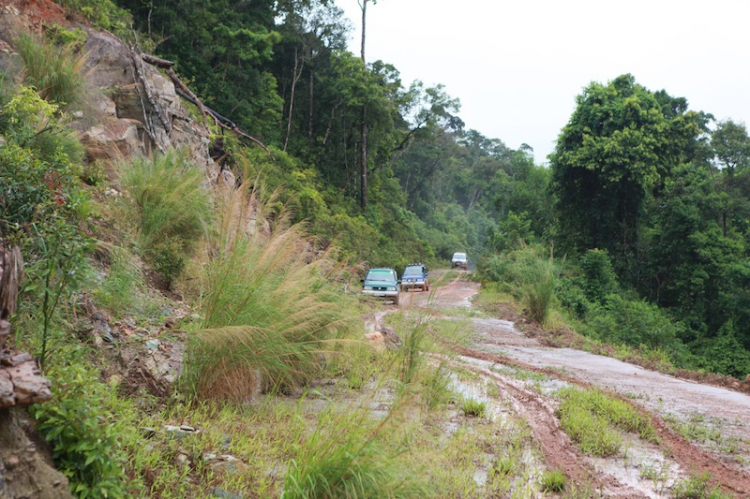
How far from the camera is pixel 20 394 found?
276 cm

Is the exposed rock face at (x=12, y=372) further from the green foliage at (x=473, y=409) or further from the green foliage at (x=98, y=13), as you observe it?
the green foliage at (x=98, y=13)

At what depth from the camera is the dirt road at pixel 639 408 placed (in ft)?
16.4

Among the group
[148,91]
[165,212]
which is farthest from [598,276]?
[165,212]

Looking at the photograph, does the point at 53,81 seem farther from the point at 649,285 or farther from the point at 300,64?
the point at 300,64

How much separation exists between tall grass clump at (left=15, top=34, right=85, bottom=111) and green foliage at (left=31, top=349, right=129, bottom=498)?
5.89 m

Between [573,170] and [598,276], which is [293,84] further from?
[598,276]

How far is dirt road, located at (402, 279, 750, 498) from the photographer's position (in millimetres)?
4996

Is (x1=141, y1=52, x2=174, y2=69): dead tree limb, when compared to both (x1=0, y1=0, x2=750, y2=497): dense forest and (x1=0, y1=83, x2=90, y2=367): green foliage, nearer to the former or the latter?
(x1=0, y1=0, x2=750, y2=497): dense forest

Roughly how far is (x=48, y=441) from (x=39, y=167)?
2331 millimetres

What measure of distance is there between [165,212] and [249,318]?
2724mm

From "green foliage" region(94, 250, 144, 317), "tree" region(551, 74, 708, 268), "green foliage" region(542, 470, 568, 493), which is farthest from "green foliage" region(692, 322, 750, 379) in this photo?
"green foliage" region(94, 250, 144, 317)

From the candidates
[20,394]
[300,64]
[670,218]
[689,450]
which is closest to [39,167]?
[20,394]

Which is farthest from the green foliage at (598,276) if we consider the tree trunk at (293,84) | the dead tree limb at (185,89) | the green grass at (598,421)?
the green grass at (598,421)

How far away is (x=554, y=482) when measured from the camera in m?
4.57
